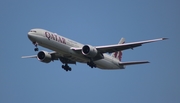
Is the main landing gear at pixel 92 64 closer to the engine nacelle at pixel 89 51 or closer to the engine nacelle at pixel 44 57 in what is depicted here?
the engine nacelle at pixel 89 51

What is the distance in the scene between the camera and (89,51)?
49094 mm

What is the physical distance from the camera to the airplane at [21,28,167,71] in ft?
157

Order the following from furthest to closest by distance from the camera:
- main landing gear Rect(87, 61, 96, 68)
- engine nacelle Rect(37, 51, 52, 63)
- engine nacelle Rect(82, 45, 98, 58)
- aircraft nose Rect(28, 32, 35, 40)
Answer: engine nacelle Rect(37, 51, 52, 63), main landing gear Rect(87, 61, 96, 68), engine nacelle Rect(82, 45, 98, 58), aircraft nose Rect(28, 32, 35, 40)

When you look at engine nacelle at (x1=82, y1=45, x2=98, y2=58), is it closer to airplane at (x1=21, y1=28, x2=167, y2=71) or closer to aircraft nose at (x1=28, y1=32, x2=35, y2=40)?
airplane at (x1=21, y1=28, x2=167, y2=71)

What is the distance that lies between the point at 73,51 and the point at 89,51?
2.09 m

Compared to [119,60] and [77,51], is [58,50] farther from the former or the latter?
[119,60]

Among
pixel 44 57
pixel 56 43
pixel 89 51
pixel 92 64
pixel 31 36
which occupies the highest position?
pixel 31 36

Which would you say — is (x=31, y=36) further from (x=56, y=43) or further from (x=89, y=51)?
(x=89, y=51)

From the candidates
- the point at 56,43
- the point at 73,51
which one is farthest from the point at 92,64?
the point at 56,43

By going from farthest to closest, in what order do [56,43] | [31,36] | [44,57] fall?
[44,57] < [56,43] < [31,36]

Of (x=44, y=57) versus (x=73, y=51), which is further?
(x=44, y=57)

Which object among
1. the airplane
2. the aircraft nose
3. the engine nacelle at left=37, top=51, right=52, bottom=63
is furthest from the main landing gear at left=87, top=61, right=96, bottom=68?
the aircraft nose

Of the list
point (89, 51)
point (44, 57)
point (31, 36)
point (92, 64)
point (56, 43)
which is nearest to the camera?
point (31, 36)

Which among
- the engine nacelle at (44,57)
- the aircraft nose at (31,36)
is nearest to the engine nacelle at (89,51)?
the engine nacelle at (44,57)
